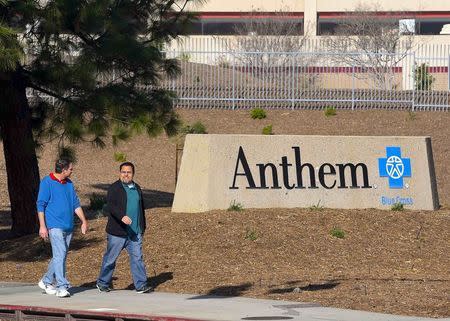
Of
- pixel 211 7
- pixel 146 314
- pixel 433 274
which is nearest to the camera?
pixel 146 314

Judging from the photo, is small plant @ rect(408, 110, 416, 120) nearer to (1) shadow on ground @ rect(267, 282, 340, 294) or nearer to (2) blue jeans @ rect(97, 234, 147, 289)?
(1) shadow on ground @ rect(267, 282, 340, 294)

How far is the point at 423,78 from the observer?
37406 mm

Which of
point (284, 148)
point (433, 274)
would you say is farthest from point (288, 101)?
point (433, 274)

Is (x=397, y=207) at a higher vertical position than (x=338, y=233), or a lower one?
higher

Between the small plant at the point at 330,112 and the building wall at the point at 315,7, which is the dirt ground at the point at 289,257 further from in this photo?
the building wall at the point at 315,7

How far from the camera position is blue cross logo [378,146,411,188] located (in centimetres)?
1822

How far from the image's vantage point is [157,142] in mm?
32625

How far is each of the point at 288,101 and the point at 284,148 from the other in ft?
57.3

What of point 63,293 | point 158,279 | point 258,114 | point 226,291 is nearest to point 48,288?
point 63,293

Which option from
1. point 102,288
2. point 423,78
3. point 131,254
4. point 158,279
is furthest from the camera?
point 423,78

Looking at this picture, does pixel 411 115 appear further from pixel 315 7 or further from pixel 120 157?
pixel 315 7

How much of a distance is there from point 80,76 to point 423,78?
22566 mm

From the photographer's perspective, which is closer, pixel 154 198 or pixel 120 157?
pixel 154 198

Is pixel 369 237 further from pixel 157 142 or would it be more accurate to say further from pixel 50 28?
pixel 157 142
